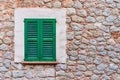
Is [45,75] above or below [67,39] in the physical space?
below

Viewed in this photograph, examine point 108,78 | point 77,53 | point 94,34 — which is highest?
point 94,34

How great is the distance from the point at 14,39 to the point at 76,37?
4.40ft

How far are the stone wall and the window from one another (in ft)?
0.78

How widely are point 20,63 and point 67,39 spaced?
114cm

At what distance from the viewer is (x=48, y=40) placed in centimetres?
621

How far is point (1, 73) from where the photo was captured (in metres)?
6.26

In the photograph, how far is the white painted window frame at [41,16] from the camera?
6.20m

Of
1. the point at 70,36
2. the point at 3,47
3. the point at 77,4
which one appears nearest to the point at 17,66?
the point at 3,47

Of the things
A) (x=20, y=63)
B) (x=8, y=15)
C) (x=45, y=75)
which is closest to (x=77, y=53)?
(x=45, y=75)

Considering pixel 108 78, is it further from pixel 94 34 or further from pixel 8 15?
pixel 8 15

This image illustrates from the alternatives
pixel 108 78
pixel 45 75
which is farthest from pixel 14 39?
pixel 108 78

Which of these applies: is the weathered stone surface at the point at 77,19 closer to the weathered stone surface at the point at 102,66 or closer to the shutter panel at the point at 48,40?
the shutter panel at the point at 48,40

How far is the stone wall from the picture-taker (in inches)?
245

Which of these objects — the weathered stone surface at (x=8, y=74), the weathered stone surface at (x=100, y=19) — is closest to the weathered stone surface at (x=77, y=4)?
the weathered stone surface at (x=100, y=19)
